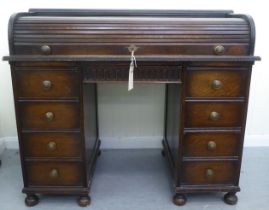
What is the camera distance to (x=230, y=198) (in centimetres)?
160

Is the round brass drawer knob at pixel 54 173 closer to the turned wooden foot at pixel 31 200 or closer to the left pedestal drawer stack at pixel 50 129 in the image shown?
the left pedestal drawer stack at pixel 50 129

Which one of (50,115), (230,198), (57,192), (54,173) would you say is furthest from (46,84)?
(230,198)

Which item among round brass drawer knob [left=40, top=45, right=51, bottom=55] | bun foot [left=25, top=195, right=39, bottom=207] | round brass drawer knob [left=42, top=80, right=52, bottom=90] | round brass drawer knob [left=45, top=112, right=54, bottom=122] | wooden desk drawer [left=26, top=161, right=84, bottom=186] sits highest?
round brass drawer knob [left=40, top=45, right=51, bottom=55]

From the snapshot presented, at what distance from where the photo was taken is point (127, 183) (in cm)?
179

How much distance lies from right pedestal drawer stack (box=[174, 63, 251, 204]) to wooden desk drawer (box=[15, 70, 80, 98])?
1.70 feet

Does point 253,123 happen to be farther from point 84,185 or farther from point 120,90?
A: point 84,185

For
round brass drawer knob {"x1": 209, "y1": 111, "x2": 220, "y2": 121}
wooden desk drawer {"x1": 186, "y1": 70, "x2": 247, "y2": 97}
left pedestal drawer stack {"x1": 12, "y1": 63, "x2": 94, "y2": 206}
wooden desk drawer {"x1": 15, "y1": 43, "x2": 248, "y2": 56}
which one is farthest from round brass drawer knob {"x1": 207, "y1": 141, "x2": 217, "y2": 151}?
left pedestal drawer stack {"x1": 12, "y1": 63, "x2": 94, "y2": 206}

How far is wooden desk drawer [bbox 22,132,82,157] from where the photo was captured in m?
1.48

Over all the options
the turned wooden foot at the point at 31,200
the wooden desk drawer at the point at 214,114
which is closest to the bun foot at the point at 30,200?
the turned wooden foot at the point at 31,200

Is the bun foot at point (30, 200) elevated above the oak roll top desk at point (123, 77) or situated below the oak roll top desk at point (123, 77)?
below

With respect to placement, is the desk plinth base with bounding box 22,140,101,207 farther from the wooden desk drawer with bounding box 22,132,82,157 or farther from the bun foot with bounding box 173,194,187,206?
the bun foot with bounding box 173,194,187,206

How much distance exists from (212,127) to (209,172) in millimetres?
245

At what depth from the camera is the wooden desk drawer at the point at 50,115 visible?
1.42m

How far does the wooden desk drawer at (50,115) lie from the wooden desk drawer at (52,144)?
0.14 feet
